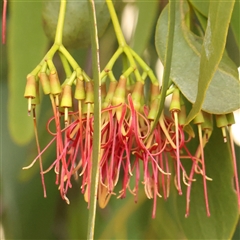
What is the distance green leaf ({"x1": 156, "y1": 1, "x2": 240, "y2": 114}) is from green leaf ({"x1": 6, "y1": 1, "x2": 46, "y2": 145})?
17 cm

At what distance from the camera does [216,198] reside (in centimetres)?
51

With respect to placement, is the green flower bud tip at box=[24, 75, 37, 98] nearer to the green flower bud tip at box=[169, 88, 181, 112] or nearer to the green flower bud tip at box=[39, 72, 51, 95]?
the green flower bud tip at box=[39, 72, 51, 95]

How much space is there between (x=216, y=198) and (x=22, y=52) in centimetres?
27

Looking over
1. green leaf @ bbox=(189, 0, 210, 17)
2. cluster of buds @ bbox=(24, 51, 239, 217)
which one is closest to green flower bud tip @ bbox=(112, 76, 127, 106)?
cluster of buds @ bbox=(24, 51, 239, 217)

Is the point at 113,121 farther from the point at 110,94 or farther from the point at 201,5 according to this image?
the point at 201,5

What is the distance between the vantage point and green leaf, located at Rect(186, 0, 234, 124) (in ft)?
0.95

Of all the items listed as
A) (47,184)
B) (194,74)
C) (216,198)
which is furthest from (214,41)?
(47,184)

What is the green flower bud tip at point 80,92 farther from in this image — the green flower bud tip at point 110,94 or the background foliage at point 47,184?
the background foliage at point 47,184

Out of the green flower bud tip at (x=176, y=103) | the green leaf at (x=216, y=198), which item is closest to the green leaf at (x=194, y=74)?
the green flower bud tip at (x=176, y=103)

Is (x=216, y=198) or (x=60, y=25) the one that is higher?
(x=60, y=25)

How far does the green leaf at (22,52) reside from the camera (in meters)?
0.52

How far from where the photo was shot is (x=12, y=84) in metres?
0.55

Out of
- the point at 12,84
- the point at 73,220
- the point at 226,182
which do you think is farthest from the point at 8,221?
the point at 226,182

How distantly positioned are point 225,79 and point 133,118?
0.27ft
